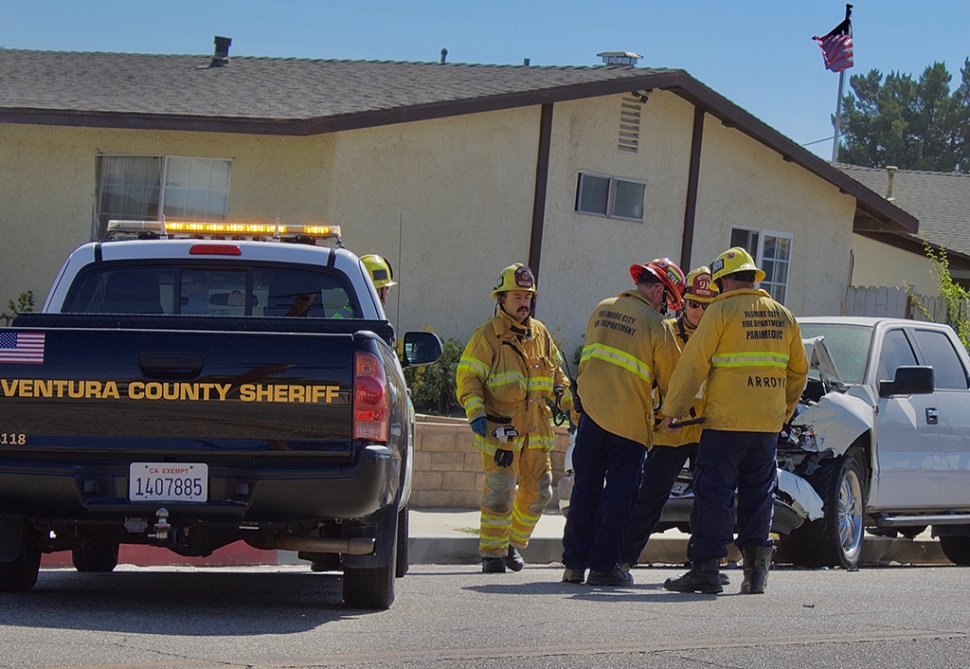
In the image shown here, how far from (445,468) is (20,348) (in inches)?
255

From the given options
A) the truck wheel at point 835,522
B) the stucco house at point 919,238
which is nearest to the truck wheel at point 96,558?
the truck wheel at point 835,522

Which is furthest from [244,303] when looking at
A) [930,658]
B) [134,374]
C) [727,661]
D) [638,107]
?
[638,107]

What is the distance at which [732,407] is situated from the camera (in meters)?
7.96

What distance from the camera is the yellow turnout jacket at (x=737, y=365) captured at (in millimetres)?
7969

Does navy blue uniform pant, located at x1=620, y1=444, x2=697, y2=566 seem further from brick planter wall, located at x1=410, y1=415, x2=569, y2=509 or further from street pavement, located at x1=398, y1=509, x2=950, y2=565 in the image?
brick planter wall, located at x1=410, y1=415, x2=569, y2=509

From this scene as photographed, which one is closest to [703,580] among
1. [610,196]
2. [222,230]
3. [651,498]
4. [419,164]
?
[651,498]

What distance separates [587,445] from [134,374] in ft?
10.6

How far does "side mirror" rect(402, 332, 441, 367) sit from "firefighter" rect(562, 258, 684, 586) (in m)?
1.11

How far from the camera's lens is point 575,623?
654 centimetres

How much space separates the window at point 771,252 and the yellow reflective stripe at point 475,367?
11.5 m

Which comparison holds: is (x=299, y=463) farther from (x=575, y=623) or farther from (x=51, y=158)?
(x=51, y=158)

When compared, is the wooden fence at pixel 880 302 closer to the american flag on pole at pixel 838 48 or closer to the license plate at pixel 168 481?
the american flag on pole at pixel 838 48

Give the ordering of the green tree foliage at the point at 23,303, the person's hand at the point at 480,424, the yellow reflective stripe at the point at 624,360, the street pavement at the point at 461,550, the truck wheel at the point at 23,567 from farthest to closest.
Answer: the green tree foliage at the point at 23,303
the street pavement at the point at 461,550
the person's hand at the point at 480,424
the yellow reflective stripe at the point at 624,360
the truck wheel at the point at 23,567

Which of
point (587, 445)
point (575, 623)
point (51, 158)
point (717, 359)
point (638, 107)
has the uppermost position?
point (638, 107)
